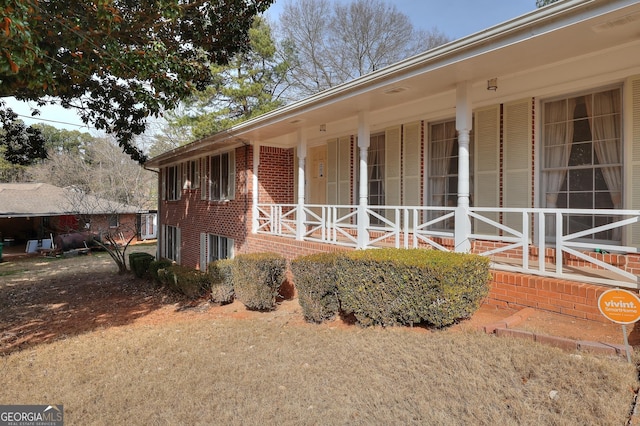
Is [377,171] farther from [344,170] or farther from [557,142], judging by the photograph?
[557,142]

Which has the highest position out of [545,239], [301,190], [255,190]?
[255,190]

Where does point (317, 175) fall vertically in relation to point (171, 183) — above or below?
below

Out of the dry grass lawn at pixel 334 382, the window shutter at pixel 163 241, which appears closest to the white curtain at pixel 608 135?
the dry grass lawn at pixel 334 382

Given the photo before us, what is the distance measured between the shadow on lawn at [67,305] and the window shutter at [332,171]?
5620 millimetres

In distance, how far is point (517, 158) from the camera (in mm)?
6500

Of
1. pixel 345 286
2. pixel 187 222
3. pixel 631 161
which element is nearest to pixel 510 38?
pixel 631 161

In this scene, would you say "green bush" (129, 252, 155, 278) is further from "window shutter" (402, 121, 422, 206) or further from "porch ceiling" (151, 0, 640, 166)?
"window shutter" (402, 121, 422, 206)

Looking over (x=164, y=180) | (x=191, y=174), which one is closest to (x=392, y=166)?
(x=191, y=174)

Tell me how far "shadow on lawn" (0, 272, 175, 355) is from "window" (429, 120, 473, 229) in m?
7.51

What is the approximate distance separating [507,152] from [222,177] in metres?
8.75

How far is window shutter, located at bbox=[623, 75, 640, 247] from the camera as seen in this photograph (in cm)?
517

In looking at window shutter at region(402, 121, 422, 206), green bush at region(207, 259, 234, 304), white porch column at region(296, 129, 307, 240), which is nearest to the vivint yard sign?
window shutter at region(402, 121, 422, 206)

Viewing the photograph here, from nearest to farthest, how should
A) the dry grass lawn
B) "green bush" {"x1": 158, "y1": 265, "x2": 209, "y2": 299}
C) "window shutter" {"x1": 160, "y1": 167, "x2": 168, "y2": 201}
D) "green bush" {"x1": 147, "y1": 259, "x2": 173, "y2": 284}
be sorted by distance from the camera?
the dry grass lawn
"green bush" {"x1": 158, "y1": 265, "x2": 209, "y2": 299}
"green bush" {"x1": 147, "y1": 259, "x2": 173, "y2": 284}
"window shutter" {"x1": 160, "y1": 167, "x2": 168, "y2": 201}

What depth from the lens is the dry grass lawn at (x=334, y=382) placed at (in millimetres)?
2846
